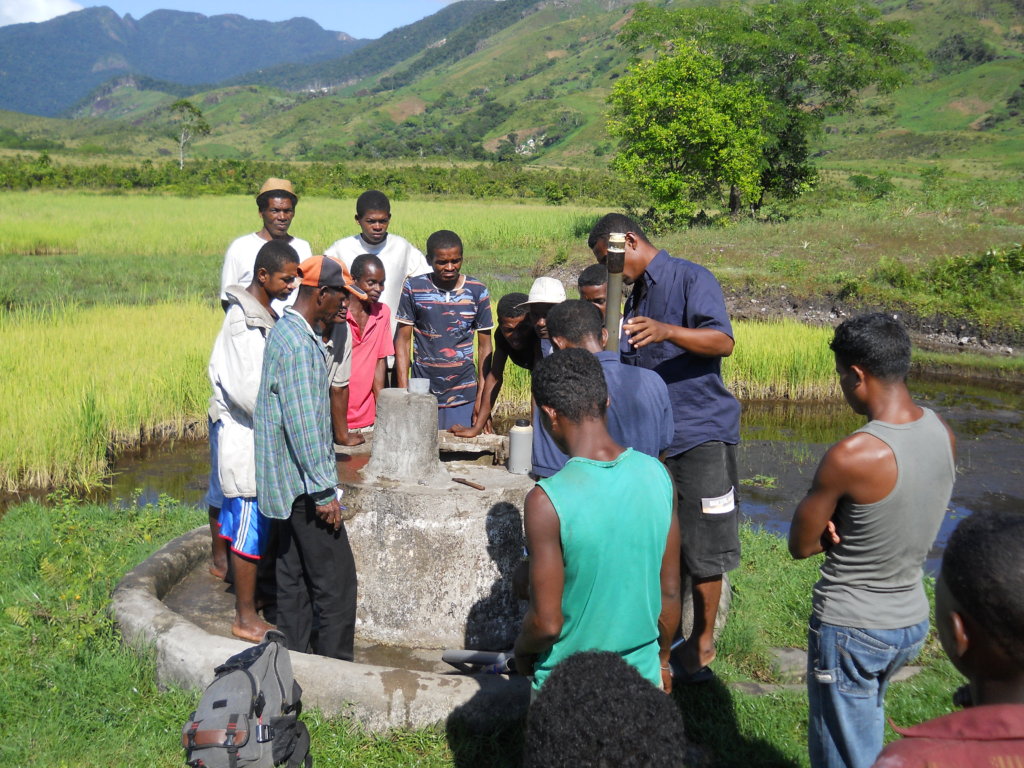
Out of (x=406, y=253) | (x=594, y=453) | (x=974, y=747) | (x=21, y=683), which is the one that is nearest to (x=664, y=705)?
(x=974, y=747)

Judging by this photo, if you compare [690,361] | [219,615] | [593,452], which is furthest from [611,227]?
[219,615]

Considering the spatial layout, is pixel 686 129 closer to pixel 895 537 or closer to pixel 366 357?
pixel 366 357

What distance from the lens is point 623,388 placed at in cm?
325

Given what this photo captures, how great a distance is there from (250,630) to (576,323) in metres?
2.11

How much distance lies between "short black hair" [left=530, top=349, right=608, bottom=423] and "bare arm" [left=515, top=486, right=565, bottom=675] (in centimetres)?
27

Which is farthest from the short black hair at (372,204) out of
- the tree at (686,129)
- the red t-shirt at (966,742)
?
the tree at (686,129)

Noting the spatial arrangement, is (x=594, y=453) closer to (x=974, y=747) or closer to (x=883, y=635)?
(x=883, y=635)

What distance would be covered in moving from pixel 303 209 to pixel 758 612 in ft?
91.4

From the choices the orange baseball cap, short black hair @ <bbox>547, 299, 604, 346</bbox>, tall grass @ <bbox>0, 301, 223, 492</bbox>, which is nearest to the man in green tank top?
short black hair @ <bbox>547, 299, 604, 346</bbox>

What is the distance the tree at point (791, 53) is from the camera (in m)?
25.8

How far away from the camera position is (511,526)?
14.0ft

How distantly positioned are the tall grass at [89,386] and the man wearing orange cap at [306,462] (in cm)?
468

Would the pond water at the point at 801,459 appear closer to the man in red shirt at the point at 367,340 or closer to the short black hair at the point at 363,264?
the man in red shirt at the point at 367,340

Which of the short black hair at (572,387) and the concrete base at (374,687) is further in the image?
the concrete base at (374,687)
